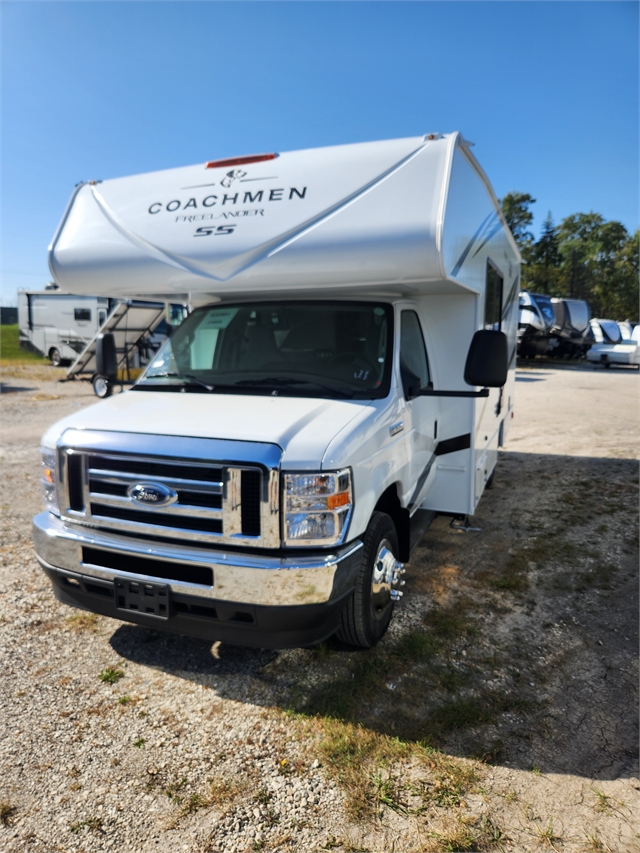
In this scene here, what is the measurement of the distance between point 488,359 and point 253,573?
2.03m

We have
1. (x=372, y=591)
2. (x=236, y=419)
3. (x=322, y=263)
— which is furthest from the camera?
(x=322, y=263)

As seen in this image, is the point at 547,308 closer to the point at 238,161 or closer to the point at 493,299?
the point at 493,299

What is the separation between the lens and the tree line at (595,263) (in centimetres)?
5762

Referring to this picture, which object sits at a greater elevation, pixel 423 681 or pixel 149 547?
pixel 149 547

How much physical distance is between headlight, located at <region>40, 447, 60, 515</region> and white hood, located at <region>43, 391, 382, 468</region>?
2.8 inches

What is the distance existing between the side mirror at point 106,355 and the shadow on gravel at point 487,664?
2.06 meters

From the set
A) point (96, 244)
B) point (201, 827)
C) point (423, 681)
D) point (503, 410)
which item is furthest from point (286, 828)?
point (503, 410)

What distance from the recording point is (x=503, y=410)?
748 centimetres

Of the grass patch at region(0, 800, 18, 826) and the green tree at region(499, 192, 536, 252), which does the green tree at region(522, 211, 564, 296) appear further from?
the grass patch at region(0, 800, 18, 826)

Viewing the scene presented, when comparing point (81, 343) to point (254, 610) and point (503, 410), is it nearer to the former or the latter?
point (503, 410)

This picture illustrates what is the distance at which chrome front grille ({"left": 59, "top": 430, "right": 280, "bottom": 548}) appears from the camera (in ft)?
9.84

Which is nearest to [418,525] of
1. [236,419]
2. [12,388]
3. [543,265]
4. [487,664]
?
[487,664]

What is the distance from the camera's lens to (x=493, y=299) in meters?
5.93

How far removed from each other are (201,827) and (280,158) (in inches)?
157
